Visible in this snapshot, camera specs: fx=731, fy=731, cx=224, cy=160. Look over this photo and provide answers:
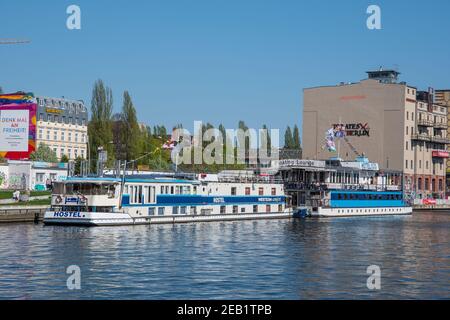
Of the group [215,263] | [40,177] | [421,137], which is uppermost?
[421,137]

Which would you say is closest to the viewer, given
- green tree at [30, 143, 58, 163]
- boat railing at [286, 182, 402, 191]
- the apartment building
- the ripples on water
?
the ripples on water

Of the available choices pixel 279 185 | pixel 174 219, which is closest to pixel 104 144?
pixel 279 185

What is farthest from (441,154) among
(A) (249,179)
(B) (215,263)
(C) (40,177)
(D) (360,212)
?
(B) (215,263)

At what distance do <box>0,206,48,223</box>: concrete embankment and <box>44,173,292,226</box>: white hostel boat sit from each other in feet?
15.0

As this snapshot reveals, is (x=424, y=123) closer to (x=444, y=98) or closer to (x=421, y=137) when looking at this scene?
(x=421, y=137)

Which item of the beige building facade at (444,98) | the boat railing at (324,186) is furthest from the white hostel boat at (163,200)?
the beige building facade at (444,98)

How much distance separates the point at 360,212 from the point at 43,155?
58.4 metres

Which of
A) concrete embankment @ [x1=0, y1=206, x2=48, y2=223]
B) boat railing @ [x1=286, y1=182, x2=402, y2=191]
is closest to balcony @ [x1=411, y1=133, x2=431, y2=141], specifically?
boat railing @ [x1=286, y1=182, x2=402, y2=191]

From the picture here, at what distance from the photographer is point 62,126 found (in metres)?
150

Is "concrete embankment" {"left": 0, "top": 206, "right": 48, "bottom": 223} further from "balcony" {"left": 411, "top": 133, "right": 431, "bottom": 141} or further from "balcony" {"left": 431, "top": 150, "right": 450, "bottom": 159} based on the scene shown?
"balcony" {"left": 431, "top": 150, "right": 450, "bottom": 159}

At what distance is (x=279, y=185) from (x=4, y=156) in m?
55.8

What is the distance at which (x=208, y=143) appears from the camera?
158 meters

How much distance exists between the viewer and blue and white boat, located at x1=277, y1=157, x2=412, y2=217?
10869 cm
